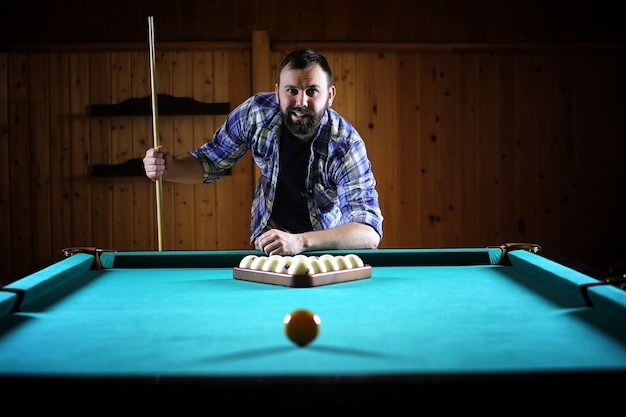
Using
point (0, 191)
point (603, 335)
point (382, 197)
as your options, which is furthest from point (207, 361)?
point (0, 191)

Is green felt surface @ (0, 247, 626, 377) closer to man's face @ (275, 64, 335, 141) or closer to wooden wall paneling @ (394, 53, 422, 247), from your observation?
man's face @ (275, 64, 335, 141)

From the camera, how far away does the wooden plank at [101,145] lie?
5.38 m

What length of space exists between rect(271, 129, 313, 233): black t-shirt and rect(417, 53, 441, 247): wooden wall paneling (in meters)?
2.24

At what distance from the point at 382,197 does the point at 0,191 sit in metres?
3.01

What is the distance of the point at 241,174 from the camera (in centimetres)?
544

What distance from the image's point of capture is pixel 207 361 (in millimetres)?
1172

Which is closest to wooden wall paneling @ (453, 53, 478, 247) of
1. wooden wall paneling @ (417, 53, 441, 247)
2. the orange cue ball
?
wooden wall paneling @ (417, 53, 441, 247)

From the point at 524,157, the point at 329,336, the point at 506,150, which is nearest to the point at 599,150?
the point at 524,157

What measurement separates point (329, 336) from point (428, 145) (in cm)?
436

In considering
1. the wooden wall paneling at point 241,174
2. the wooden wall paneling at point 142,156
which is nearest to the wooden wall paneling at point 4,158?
the wooden wall paneling at point 142,156

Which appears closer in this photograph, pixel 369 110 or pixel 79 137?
pixel 79 137

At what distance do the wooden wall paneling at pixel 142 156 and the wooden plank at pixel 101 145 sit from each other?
7.2 inches

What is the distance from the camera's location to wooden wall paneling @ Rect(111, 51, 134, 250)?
5.38m

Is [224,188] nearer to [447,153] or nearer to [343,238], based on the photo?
[447,153]
